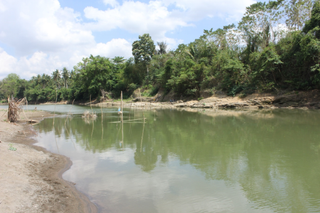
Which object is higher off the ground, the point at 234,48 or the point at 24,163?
the point at 234,48

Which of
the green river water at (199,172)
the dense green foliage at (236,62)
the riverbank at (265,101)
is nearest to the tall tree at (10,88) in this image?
the dense green foliage at (236,62)

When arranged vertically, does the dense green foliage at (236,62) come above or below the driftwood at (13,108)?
above

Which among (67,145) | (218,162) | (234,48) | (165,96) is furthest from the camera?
(165,96)

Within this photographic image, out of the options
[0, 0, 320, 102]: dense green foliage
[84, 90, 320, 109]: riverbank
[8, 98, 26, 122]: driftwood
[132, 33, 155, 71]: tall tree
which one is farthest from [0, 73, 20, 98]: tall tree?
[84, 90, 320, 109]: riverbank

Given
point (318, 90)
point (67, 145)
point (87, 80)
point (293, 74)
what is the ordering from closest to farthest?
point (67, 145) → point (318, 90) → point (293, 74) → point (87, 80)

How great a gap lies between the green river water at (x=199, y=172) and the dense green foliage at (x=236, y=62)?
15560 mm

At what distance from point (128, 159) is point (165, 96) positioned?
113 feet

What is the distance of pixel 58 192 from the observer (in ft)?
17.1

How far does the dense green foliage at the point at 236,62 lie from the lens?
936 inches

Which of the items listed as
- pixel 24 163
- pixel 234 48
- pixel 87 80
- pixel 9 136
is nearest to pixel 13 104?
pixel 9 136

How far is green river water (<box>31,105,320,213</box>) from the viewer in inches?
197

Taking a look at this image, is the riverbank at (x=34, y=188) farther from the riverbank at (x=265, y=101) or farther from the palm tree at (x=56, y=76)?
the palm tree at (x=56, y=76)

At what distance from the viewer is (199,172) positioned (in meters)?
6.84

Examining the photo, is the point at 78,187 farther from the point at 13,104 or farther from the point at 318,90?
the point at 318,90
